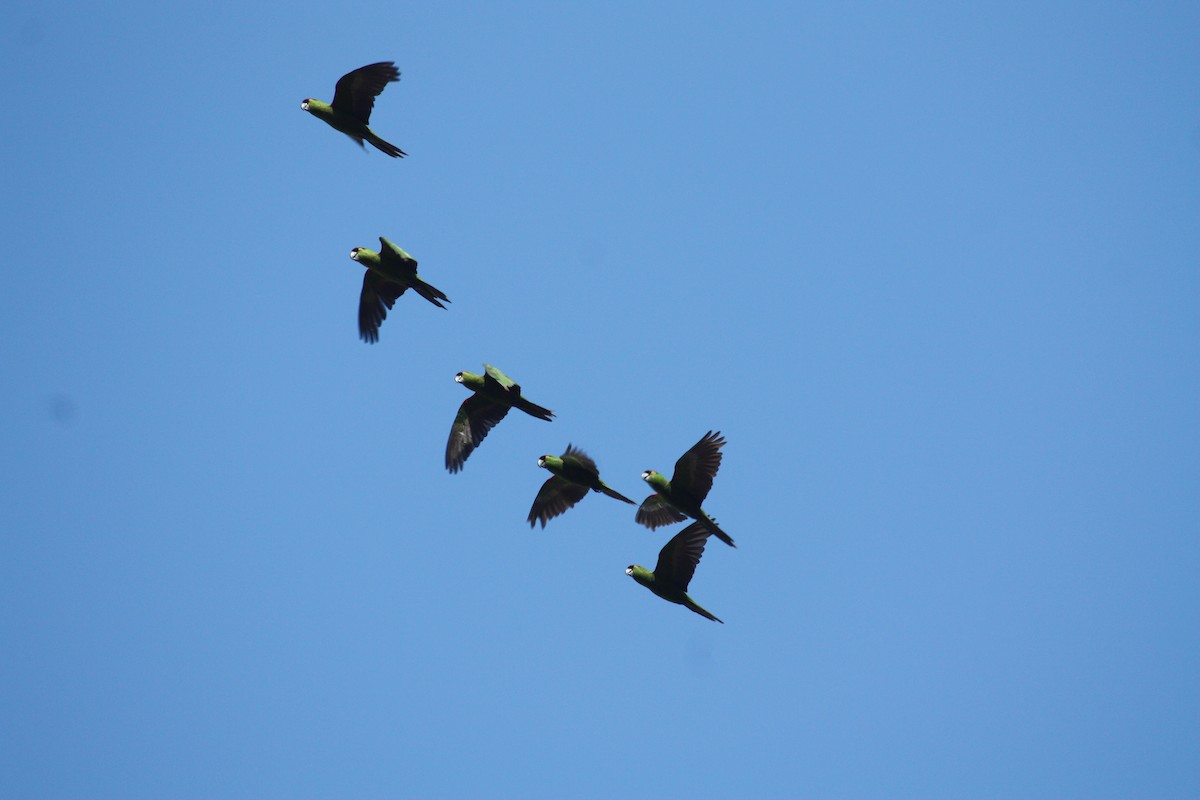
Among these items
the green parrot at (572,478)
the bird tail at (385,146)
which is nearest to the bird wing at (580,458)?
the green parrot at (572,478)

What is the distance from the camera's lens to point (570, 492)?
2567cm

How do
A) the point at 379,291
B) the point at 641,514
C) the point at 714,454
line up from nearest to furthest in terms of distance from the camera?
the point at 714,454, the point at 379,291, the point at 641,514

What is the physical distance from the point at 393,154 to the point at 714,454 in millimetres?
8532

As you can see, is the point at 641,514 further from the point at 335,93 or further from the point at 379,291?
the point at 335,93

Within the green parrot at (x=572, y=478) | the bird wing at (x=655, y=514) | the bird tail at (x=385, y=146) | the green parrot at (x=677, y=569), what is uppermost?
the bird tail at (x=385, y=146)

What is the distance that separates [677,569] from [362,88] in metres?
11.3

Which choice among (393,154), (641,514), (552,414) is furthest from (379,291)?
(641,514)

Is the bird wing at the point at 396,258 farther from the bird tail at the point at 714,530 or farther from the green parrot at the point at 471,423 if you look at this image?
the bird tail at the point at 714,530

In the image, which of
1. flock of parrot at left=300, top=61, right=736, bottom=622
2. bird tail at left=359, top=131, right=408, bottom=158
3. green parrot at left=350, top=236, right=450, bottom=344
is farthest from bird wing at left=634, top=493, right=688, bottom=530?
bird tail at left=359, top=131, right=408, bottom=158

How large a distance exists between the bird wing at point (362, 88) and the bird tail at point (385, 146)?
37 cm

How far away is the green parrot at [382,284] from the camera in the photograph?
2322 cm

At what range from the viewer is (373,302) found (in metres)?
24.9

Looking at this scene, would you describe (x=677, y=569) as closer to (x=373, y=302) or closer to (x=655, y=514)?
(x=655, y=514)

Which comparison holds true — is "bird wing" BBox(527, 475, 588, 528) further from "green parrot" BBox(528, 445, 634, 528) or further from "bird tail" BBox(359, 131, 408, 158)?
"bird tail" BBox(359, 131, 408, 158)
